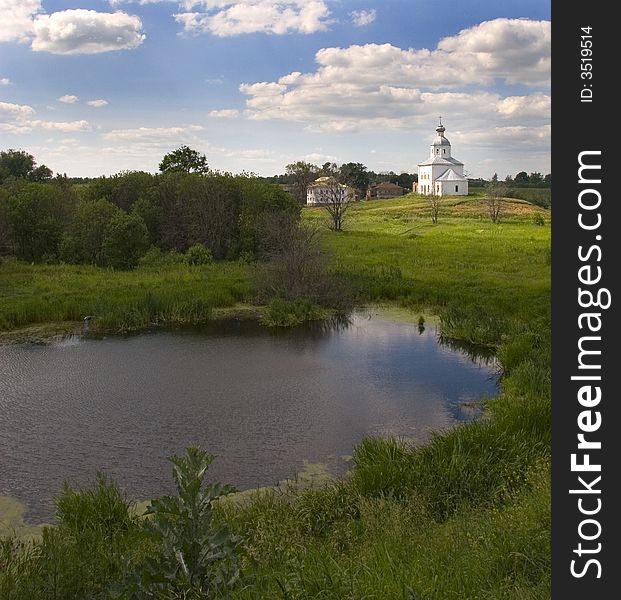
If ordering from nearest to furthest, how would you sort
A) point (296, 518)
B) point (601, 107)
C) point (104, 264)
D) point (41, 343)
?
point (601, 107)
point (296, 518)
point (41, 343)
point (104, 264)

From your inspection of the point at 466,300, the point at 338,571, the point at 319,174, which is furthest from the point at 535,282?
the point at 319,174

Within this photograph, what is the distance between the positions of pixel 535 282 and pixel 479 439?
14773 millimetres

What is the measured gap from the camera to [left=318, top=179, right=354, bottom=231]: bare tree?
4438 cm

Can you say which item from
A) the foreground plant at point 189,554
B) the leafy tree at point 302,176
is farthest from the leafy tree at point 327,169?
the foreground plant at point 189,554

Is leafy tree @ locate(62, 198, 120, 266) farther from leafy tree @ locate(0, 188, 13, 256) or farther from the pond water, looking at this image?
the pond water

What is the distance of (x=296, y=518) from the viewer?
21.8 ft

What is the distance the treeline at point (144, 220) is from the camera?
27.1 metres

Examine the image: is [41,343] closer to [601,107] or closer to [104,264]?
[104,264]

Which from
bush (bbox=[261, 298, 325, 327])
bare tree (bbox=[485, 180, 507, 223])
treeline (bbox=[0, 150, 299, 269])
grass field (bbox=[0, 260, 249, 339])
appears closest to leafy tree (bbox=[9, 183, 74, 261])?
treeline (bbox=[0, 150, 299, 269])

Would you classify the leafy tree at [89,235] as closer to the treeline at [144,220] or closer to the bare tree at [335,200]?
the treeline at [144,220]

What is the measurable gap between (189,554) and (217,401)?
23.3 feet

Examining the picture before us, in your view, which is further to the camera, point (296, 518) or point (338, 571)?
point (296, 518)

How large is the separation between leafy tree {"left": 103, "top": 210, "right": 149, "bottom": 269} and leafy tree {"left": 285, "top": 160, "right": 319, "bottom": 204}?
121 feet

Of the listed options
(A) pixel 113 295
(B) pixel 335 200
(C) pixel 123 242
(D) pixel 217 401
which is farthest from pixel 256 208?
(D) pixel 217 401
